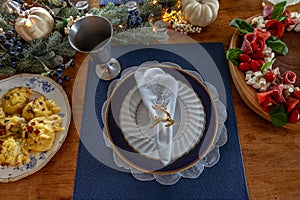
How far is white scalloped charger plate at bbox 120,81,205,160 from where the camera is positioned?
65 centimetres

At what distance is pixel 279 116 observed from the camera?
663mm

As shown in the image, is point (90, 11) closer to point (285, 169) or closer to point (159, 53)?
point (159, 53)

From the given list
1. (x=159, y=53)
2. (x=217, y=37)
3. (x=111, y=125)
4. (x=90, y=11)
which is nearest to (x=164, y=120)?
(x=111, y=125)

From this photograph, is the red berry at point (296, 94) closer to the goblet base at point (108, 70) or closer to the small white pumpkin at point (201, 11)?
the small white pumpkin at point (201, 11)

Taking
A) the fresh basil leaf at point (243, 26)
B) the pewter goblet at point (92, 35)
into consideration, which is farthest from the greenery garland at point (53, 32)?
the fresh basil leaf at point (243, 26)

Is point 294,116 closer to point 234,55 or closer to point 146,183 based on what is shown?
point 234,55

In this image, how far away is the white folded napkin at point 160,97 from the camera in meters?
0.63

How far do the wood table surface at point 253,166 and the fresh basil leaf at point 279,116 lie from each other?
4cm

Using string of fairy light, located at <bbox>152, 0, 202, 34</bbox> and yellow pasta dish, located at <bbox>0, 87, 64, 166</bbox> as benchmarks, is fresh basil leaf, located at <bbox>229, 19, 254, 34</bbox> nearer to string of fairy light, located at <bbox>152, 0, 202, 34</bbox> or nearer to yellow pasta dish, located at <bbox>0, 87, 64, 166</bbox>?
string of fairy light, located at <bbox>152, 0, 202, 34</bbox>

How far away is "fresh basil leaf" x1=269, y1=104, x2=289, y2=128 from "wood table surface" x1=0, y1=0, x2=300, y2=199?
39mm

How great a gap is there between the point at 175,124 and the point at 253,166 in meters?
0.23

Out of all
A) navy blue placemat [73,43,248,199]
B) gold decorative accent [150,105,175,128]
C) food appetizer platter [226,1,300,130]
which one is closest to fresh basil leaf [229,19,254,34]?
food appetizer platter [226,1,300,130]

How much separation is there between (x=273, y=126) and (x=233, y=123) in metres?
0.11

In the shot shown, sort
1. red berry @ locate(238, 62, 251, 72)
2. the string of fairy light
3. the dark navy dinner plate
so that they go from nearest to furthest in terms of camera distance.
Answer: the dark navy dinner plate
red berry @ locate(238, 62, 251, 72)
the string of fairy light
